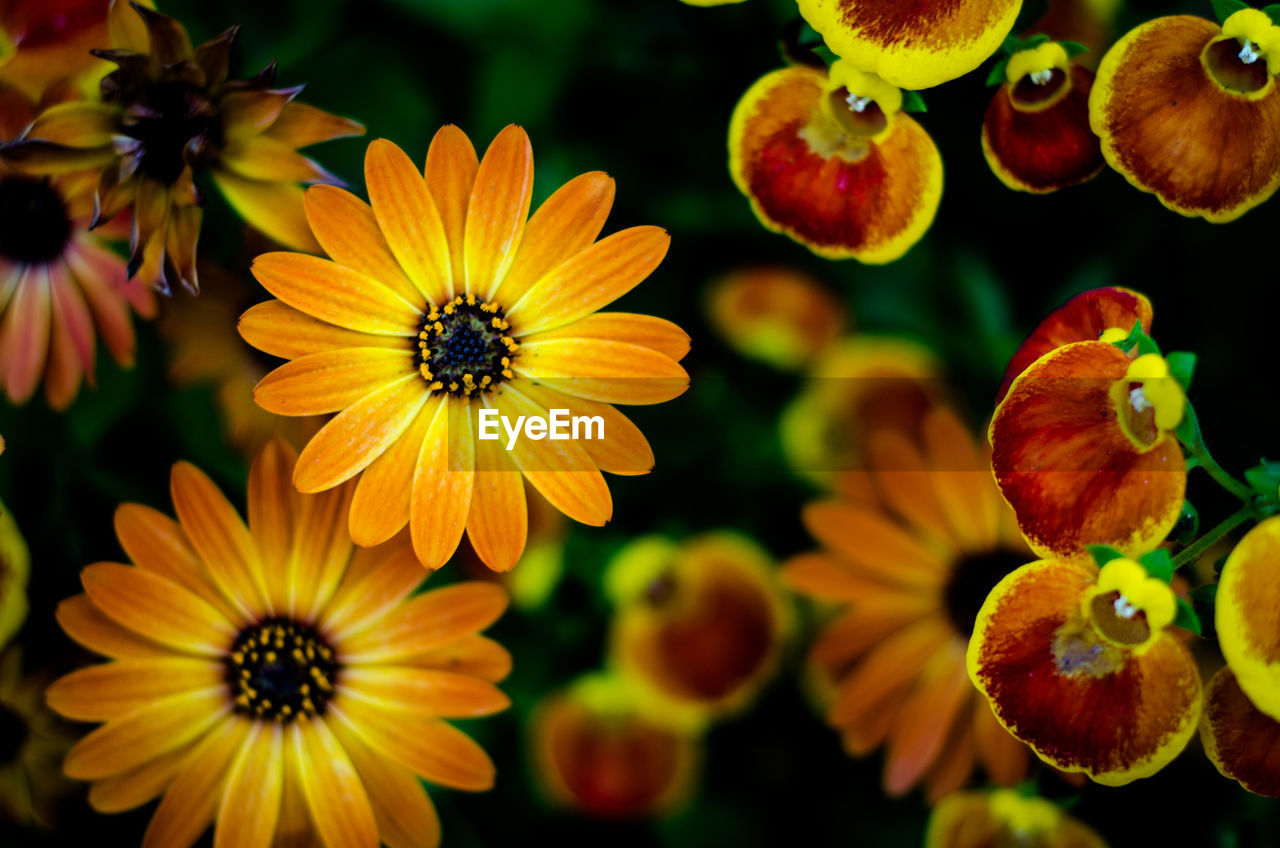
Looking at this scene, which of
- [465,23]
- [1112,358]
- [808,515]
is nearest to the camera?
[1112,358]

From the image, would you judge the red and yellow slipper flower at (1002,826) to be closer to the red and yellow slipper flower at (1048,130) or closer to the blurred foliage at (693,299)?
the blurred foliage at (693,299)

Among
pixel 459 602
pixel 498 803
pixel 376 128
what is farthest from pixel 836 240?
pixel 498 803

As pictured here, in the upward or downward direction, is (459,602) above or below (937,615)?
above

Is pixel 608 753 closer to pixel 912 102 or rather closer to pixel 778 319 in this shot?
pixel 778 319

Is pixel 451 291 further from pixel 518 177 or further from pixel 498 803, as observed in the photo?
pixel 498 803

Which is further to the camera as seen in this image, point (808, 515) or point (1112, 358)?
point (808, 515)

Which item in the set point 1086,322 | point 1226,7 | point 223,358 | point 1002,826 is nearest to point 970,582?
point 1002,826

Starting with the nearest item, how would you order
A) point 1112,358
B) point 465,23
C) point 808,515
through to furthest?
1. point 1112,358
2. point 808,515
3. point 465,23
